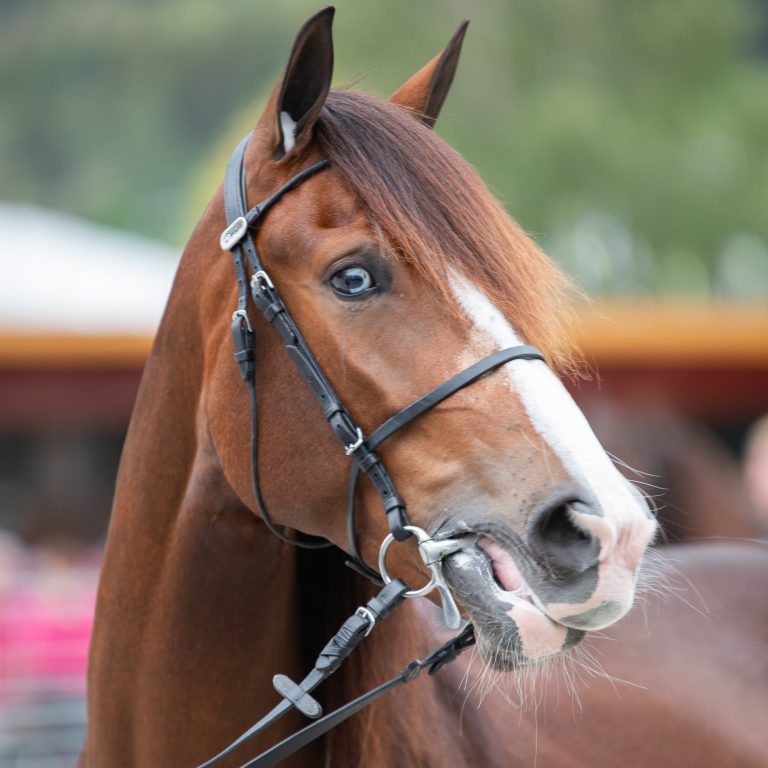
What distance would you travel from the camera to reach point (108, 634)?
7.97ft

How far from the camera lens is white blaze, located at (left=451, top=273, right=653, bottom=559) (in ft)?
5.77

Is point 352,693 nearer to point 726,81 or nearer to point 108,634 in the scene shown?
point 108,634

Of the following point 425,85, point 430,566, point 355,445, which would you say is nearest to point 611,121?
point 425,85

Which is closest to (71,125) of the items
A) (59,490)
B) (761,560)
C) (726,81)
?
(726,81)

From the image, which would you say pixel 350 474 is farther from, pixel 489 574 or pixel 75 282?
pixel 75 282

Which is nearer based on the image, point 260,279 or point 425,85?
point 260,279

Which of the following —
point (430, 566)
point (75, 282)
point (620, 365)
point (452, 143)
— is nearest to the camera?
point (430, 566)

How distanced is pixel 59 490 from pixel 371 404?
393 inches

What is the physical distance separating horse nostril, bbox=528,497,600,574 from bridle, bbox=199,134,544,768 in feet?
0.52

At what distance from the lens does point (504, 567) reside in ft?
6.04

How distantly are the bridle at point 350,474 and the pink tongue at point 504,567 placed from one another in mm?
58

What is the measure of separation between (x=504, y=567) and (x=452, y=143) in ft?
65.4

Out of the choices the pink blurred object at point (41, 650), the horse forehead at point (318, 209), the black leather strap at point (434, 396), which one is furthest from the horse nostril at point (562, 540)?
the pink blurred object at point (41, 650)

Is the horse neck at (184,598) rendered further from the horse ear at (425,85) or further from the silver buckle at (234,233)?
the horse ear at (425,85)
